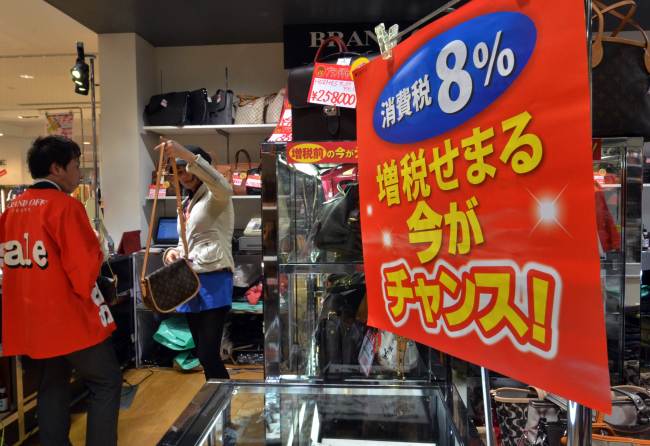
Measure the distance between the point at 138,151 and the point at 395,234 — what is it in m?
3.25

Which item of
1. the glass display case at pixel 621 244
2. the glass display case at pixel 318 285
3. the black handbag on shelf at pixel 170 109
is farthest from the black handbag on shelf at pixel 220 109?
the glass display case at pixel 621 244

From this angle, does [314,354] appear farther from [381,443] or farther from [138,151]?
[138,151]

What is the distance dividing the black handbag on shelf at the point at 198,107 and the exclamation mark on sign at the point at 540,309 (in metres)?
3.30

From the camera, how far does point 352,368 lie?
1165 mm

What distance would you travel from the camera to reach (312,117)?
109 centimetres

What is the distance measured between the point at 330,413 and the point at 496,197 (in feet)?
2.65

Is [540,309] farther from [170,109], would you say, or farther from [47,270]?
[170,109]

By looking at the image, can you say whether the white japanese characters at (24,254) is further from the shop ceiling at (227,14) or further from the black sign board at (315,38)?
the black sign board at (315,38)

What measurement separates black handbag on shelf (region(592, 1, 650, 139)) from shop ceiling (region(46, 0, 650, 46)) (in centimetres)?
228

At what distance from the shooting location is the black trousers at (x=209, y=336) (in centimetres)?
215

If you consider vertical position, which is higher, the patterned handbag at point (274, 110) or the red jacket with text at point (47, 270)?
the patterned handbag at point (274, 110)

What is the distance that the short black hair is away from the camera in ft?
6.27

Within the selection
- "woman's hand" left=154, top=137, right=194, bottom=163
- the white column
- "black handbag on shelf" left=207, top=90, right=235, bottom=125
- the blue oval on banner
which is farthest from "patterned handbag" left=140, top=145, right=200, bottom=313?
the white column

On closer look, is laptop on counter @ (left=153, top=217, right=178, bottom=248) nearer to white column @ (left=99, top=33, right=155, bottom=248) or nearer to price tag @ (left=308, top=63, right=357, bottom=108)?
white column @ (left=99, top=33, right=155, bottom=248)
